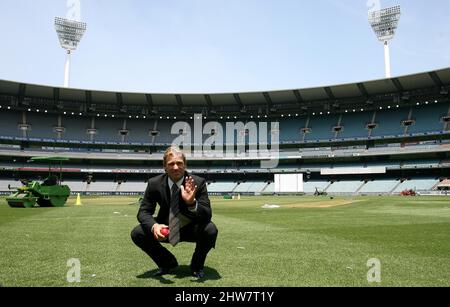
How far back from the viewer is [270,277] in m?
4.90

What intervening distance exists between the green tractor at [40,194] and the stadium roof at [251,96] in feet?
139

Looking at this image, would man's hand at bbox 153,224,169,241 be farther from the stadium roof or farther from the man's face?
the stadium roof

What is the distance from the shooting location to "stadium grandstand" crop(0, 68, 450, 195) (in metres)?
59.9

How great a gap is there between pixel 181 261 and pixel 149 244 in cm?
148

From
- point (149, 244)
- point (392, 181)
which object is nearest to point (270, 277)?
point (149, 244)

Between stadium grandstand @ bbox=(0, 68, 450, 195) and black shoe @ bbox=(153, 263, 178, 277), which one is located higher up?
stadium grandstand @ bbox=(0, 68, 450, 195)

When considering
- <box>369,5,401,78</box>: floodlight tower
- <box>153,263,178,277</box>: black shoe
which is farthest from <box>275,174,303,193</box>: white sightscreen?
<box>153,263,178,277</box>: black shoe

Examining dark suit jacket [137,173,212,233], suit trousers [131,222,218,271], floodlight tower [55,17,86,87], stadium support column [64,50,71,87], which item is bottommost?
suit trousers [131,222,218,271]

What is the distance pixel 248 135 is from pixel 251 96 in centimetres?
761

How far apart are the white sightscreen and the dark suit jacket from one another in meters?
58.5

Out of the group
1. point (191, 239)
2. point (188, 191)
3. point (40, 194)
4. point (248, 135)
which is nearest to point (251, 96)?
point (248, 135)

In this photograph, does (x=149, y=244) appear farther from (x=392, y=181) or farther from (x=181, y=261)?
(x=392, y=181)

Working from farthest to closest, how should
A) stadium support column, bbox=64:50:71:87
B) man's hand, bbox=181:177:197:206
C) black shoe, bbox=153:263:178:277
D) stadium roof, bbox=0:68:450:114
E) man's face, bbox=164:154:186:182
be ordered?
stadium support column, bbox=64:50:71:87
stadium roof, bbox=0:68:450:114
black shoe, bbox=153:263:178:277
man's face, bbox=164:154:186:182
man's hand, bbox=181:177:197:206

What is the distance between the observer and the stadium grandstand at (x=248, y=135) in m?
59.9
